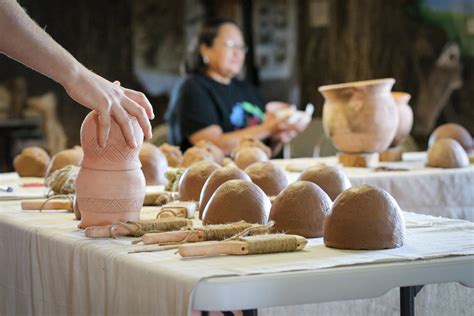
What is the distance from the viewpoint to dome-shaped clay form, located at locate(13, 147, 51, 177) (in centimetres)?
387

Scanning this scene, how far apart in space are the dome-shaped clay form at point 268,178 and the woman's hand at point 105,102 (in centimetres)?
45

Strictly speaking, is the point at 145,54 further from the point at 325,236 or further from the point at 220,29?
the point at 325,236

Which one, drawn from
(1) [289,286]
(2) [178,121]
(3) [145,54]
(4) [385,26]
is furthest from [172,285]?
(3) [145,54]

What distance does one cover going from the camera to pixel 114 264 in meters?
1.93

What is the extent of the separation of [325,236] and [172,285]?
0.42 m

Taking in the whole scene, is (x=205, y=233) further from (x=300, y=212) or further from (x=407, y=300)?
(x=407, y=300)

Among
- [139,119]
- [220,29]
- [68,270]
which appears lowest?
[68,270]

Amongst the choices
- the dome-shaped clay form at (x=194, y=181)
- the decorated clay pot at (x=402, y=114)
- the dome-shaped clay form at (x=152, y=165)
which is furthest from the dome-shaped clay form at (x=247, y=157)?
the decorated clay pot at (x=402, y=114)

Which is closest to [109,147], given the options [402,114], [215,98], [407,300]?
[407,300]

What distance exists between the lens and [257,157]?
3.48 meters

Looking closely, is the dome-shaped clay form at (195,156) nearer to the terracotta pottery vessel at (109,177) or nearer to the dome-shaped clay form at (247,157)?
the dome-shaped clay form at (247,157)

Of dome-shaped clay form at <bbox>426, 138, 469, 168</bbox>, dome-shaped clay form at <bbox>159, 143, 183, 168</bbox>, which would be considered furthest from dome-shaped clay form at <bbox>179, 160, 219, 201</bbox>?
dome-shaped clay form at <bbox>426, 138, 469, 168</bbox>

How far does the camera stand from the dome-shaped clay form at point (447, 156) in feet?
12.5

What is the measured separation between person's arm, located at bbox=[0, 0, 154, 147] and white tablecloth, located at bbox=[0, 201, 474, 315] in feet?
0.93
